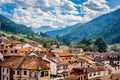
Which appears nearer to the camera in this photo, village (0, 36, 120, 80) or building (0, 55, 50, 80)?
building (0, 55, 50, 80)

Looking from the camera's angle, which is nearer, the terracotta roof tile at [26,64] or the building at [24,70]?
the building at [24,70]

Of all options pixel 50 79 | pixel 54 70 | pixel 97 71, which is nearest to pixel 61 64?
pixel 54 70

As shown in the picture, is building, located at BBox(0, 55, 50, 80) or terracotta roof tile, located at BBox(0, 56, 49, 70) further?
terracotta roof tile, located at BBox(0, 56, 49, 70)

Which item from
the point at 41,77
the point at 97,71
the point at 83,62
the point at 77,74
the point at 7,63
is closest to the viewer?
the point at 41,77

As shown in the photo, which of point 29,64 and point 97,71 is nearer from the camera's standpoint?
point 29,64

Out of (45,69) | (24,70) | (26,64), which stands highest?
(26,64)

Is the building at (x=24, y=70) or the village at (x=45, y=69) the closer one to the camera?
the building at (x=24, y=70)

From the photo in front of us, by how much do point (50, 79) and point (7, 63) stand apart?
1253 centimetres

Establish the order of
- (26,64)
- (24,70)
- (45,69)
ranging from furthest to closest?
(26,64)
(45,69)
(24,70)

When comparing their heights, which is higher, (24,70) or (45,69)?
(45,69)

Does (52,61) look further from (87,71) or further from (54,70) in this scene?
(87,71)

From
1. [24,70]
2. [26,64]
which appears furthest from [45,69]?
[24,70]

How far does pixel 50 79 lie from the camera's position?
80438 millimetres

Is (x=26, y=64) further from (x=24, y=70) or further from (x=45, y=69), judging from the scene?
(x=45, y=69)
